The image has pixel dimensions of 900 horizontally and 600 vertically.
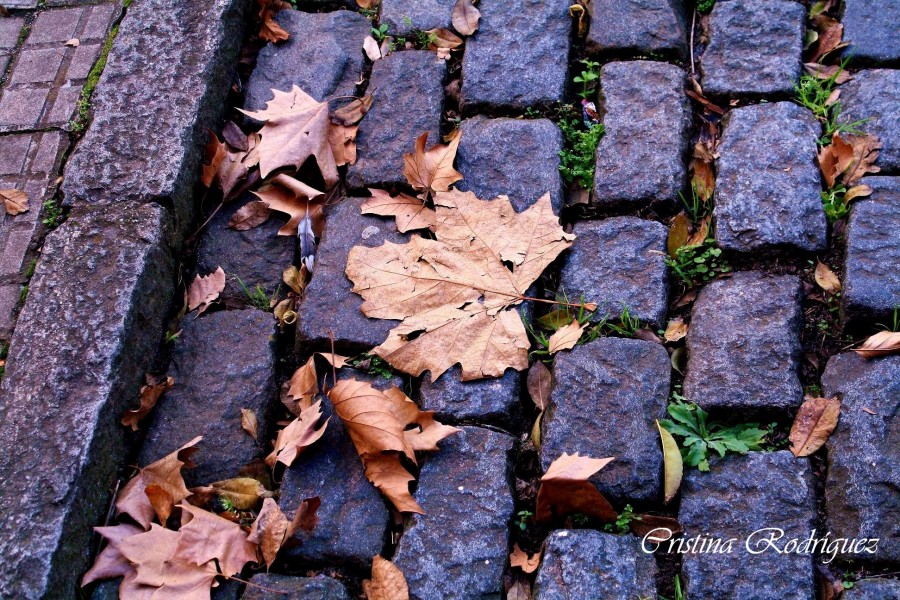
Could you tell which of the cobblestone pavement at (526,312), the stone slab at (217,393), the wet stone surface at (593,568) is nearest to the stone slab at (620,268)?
the cobblestone pavement at (526,312)

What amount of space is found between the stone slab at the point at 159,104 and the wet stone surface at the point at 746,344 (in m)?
1.58

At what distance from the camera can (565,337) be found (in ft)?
7.55

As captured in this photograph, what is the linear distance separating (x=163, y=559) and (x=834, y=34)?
260cm

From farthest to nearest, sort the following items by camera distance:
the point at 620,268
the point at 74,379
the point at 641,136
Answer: the point at 641,136 → the point at 620,268 → the point at 74,379

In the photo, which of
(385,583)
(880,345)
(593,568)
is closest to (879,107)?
(880,345)

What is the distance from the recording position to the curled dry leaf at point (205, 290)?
251cm

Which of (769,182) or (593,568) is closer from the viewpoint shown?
(593,568)

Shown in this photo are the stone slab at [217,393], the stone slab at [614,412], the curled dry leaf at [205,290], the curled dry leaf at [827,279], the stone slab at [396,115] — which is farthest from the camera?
the stone slab at [396,115]

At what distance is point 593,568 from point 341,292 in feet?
3.39

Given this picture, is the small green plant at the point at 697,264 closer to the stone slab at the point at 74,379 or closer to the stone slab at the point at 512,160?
the stone slab at the point at 512,160

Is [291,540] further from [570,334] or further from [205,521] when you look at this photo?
[570,334]

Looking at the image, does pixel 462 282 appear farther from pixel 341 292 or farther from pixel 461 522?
pixel 461 522

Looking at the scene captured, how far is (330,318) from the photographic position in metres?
2.39

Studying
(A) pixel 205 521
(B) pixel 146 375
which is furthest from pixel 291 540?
(B) pixel 146 375
